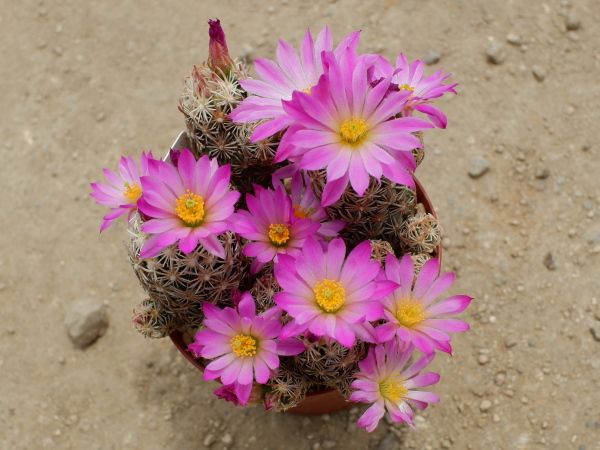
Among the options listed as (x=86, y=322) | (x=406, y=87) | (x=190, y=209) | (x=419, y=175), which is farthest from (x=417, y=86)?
(x=86, y=322)

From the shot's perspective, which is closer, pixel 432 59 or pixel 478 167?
pixel 478 167

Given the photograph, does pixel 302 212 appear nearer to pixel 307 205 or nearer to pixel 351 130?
pixel 307 205

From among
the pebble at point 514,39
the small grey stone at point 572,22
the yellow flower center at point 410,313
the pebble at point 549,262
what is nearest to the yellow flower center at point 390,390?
the yellow flower center at point 410,313

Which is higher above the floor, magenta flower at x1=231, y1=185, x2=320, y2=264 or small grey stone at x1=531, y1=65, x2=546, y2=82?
magenta flower at x1=231, y1=185, x2=320, y2=264

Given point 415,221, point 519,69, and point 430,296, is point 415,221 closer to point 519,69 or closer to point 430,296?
point 430,296

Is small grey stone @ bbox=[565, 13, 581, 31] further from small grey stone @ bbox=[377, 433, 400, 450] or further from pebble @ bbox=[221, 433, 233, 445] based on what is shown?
pebble @ bbox=[221, 433, 233, 445]

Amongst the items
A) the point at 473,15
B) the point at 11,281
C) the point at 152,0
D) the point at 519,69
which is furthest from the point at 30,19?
the point at 519,69

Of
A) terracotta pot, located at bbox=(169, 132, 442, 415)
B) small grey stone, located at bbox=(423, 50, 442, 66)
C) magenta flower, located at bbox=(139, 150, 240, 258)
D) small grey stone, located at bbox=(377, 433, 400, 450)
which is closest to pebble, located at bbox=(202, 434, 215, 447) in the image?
terracotta pot, located at bbox=(169, 132, 442, 415)

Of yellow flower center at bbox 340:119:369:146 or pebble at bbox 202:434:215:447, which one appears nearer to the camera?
yellow flower center at bbox 340:119:369:146
